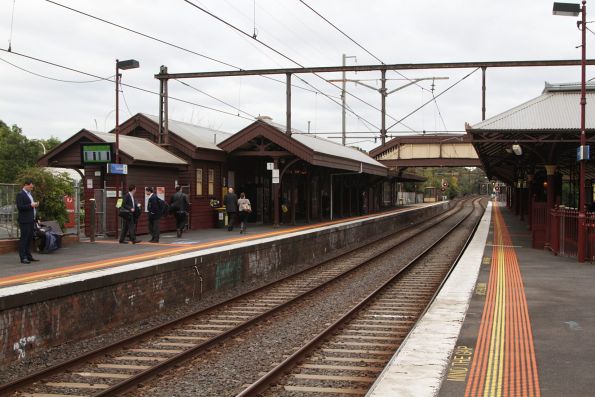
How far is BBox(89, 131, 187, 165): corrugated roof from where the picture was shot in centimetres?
1948

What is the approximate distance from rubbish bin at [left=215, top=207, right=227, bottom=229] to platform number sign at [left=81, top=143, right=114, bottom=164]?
22.3 feet

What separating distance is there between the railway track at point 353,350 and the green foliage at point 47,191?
8.16 m

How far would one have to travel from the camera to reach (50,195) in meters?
15.0

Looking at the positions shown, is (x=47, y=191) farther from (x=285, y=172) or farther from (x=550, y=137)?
(x=550, y=137)

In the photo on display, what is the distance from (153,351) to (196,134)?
2001 cm

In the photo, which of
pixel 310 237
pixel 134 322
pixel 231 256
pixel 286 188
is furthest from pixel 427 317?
pixel 286 188

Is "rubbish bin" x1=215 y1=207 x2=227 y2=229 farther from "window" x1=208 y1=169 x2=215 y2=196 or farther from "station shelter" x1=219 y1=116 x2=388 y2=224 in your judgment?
"station shelter" x1=219 y1=116 x2=388 y2=224

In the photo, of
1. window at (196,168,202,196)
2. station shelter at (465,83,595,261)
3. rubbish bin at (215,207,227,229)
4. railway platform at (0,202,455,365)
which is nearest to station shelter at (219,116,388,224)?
window at (196,168,202,196)

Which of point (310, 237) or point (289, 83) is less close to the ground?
point (289, 83)

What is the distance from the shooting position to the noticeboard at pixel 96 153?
690 inches

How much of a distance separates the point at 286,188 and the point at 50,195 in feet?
52.3

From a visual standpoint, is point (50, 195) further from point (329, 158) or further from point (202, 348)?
point (329, 158)

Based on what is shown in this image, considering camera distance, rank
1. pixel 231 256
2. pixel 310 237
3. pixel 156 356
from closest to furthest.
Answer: pixel 156 356
pixel 231 256
pixel 310 237

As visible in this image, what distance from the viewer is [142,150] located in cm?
2075
